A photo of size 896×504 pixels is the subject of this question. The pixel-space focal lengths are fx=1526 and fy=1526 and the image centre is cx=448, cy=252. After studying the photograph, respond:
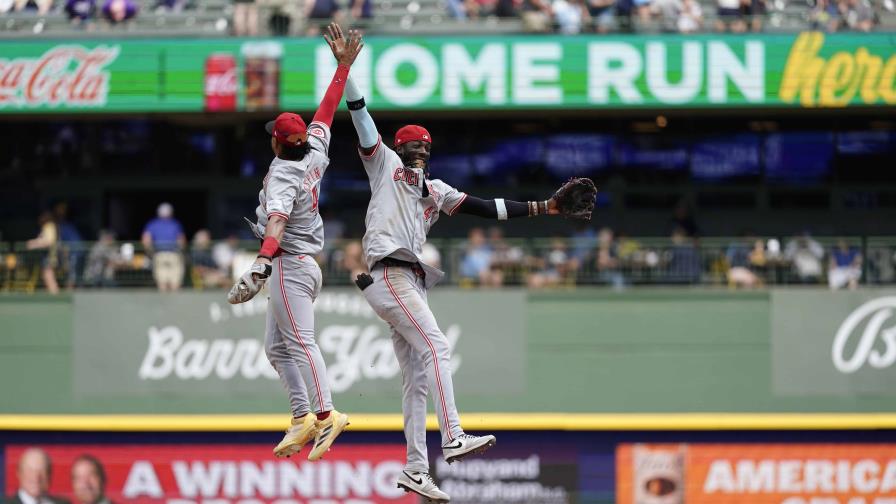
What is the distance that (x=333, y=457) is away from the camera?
21.7 m

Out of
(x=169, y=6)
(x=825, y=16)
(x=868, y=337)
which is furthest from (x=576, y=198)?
(x=169, y=6)

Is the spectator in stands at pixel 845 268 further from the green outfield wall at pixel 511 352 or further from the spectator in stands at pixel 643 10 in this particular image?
the spectator in stands at pixel 643 10

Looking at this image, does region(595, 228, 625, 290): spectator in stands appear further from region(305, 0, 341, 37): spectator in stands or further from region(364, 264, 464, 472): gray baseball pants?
region(364, 264, 464, 472): gray baseball pants

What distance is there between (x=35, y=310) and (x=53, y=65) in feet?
12.5

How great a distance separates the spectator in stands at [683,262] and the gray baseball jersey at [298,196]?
10.8m

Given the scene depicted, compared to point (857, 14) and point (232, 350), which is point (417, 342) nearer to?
point (232, 350)

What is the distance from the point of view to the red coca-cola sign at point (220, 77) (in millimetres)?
22797

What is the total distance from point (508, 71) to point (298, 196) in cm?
1210

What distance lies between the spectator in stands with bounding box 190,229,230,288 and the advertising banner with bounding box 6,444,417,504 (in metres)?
2.52

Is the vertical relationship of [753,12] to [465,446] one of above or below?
above

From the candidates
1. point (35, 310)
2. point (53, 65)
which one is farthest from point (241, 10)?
point (35, 310)

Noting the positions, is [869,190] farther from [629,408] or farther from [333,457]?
[333,457]

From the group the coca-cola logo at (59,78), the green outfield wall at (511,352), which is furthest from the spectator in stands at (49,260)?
the coca-cola logo at (59,78)

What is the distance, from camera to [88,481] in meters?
21.6
